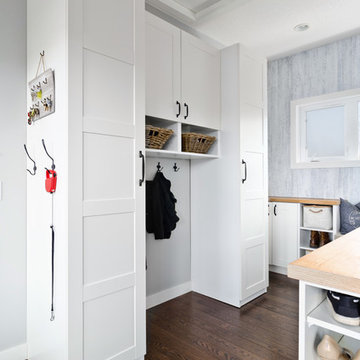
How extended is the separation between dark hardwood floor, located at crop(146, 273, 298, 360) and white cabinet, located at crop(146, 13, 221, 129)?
1.66 m

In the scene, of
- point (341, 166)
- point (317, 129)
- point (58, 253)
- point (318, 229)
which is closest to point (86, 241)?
point (58, 253)

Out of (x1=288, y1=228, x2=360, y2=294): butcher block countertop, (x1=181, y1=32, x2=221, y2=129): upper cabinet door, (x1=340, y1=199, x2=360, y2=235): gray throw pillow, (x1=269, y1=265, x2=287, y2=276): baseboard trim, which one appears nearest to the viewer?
(x1=288, y1=228, x2=360, y2=294): butcher block countertop

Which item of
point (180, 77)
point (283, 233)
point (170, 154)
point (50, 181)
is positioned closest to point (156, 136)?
point (170, 154)

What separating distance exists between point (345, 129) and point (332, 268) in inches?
120

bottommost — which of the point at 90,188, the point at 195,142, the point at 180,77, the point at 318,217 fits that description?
the point at 318,217

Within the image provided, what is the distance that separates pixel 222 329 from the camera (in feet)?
7.68

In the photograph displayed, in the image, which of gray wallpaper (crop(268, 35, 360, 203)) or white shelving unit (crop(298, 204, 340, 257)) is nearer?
white shelving unit (crop(298, 204, 340, 257))

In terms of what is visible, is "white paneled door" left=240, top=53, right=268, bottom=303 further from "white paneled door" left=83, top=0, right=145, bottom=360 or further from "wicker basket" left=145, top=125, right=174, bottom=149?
"white paneled door" left=83, top=0, right=145, bottom=360

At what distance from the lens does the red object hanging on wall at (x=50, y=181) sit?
1.58m

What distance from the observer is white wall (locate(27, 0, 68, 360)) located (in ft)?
5.00

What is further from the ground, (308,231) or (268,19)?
(268,19)

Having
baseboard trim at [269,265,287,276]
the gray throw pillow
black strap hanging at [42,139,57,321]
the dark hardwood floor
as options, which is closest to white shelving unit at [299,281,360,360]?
the dark hardwood floor

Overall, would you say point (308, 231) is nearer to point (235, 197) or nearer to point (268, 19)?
point (235, 197)

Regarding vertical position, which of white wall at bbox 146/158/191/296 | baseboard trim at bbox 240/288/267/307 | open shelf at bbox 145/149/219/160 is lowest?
baseboard trim at bbox 240/288/267/307
